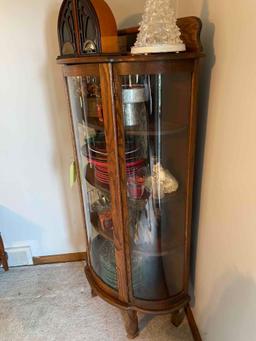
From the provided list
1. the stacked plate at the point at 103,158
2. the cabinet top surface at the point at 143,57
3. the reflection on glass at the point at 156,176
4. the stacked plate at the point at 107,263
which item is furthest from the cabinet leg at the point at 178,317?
the cabinet top surface at the point at 143,57

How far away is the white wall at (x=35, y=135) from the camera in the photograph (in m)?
1.36

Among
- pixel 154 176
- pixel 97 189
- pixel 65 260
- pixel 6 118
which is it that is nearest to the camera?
pixel 154 176

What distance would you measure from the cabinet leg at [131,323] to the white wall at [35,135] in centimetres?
66

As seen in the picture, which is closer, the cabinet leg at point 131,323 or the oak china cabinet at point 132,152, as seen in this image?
the oak china cabinet at point 132,152

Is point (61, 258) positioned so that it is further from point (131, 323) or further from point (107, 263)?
point (131, 323)

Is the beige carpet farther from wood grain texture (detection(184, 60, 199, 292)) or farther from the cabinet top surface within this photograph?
the cabinet top surface

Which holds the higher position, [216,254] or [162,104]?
[162,104]

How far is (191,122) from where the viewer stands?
39.4 inches

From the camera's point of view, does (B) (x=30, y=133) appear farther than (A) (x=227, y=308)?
Yes

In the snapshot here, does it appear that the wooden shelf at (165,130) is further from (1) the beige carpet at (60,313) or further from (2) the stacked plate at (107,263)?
(1) the beige carpet at (60,313)

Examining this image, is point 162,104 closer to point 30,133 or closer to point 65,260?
point 30,133

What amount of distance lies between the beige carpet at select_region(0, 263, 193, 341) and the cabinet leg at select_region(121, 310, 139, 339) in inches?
1.6

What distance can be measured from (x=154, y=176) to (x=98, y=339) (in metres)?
0.89

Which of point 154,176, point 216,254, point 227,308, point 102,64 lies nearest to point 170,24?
point 102,64
